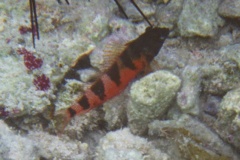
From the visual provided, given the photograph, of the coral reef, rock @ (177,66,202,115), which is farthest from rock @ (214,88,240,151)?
rock @ (177,66,202,115)

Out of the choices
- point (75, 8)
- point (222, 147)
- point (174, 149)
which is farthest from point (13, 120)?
point (222, 147)

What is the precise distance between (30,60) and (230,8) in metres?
2.06

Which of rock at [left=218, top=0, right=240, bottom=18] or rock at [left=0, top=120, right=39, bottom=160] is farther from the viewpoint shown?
rock at [left=218, top=0, right=240, bottom=18]

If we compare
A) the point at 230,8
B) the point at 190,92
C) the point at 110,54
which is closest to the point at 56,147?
the point at 110,54

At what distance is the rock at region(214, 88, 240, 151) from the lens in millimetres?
2595

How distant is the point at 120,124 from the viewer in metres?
3.35

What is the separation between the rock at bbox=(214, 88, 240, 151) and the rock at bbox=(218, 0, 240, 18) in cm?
85

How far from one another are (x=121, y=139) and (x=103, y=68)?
2.35 ft

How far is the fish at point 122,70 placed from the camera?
2.94 metres

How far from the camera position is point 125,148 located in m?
3.01

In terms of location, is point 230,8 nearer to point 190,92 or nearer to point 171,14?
point 171,14

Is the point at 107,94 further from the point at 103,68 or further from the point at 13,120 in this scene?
the point at 13,120

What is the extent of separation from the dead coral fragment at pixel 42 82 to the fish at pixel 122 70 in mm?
357

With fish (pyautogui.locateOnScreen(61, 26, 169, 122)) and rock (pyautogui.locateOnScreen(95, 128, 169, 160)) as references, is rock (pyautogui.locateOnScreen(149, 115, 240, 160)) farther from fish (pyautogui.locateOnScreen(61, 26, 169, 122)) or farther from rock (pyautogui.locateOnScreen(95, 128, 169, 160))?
fish (pyautogui.locateOnScreen(61, 26, 169, 122))
